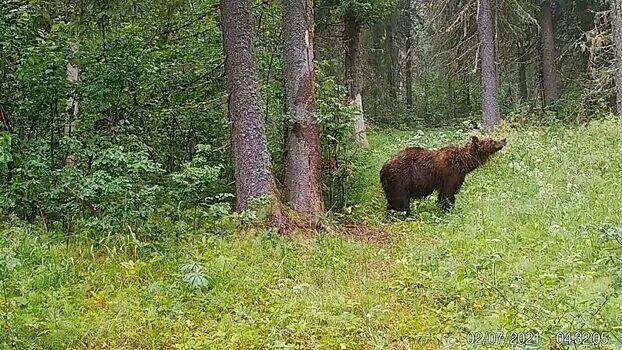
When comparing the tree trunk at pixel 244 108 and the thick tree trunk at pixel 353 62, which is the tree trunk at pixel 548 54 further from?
the tree trunk at pixel 244 108

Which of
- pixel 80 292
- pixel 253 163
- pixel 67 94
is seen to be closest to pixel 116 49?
pixel 67 94

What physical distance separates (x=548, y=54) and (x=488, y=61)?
24.1 ft

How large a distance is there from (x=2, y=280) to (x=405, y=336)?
3.30 metres

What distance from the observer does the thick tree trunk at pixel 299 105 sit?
8.21 m

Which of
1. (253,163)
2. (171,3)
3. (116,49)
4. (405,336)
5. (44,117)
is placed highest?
(171,3)

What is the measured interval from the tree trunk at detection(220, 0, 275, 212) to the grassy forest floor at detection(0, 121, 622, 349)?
0.71 m

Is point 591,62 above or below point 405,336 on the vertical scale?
above

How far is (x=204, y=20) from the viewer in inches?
395

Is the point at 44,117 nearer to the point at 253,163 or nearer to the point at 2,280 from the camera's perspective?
the point at 253,163

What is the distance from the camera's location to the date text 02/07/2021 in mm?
3879

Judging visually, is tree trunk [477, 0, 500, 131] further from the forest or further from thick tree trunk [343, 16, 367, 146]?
the forest

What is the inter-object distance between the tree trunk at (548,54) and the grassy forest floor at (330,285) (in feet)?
53.4

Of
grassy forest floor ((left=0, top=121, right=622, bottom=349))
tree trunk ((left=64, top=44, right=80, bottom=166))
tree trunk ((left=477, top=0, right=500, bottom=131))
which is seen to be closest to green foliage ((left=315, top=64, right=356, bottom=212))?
grassy forest floor ((left=0, top=121, right=622, bottom=349))

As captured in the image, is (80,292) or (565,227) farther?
(565,227)
